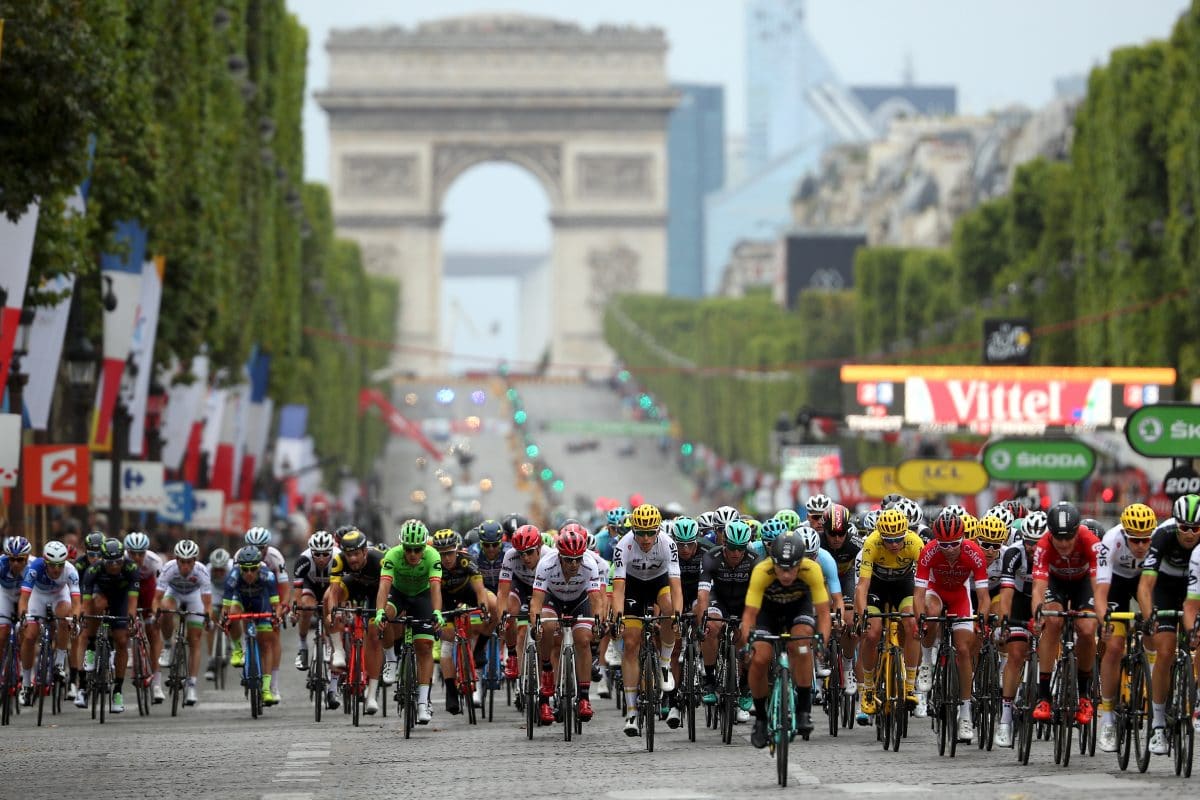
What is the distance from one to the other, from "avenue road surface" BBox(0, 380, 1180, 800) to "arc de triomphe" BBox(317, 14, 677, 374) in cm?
13322

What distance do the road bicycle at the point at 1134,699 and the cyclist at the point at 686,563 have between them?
4.01 metres

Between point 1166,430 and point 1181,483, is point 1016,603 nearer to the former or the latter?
point 1166,430

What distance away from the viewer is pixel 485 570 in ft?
84.0

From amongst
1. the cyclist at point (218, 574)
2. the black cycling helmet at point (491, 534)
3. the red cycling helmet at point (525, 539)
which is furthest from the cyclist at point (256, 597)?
the red cycling helmet at point (525, 539)

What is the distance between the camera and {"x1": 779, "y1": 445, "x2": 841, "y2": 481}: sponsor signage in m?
70.6

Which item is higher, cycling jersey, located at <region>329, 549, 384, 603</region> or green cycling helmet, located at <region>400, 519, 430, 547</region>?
green cycling helmet, located at <region>400, 519, 430, 547</region>

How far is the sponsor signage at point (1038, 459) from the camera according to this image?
38938mm

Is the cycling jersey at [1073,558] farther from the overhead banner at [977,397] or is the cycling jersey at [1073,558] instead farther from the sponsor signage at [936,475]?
the overhead banner at [977,397]

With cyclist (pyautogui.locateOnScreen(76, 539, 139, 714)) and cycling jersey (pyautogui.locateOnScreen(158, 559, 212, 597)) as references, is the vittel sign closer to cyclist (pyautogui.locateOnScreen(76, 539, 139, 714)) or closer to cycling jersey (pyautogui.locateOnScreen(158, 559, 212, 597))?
cycling jersey (pyautogui.locateOnScreen(158, 559, 212, 597))

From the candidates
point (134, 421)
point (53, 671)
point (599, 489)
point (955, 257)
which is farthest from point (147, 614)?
point (599, 489)

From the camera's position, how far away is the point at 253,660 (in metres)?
25.1

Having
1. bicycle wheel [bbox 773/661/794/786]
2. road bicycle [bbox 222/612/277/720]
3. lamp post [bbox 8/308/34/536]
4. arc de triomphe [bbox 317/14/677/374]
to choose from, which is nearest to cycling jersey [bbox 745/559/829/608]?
bicycle wheel [bbox 773/661/794/786]

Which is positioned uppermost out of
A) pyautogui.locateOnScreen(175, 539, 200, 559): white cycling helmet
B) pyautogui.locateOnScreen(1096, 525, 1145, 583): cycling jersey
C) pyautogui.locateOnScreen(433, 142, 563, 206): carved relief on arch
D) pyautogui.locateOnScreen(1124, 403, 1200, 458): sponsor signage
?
pyautogui.locateOnScreen(433, 142, 563, 206): carved relief on arch

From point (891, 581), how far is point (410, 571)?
3.68 metres
